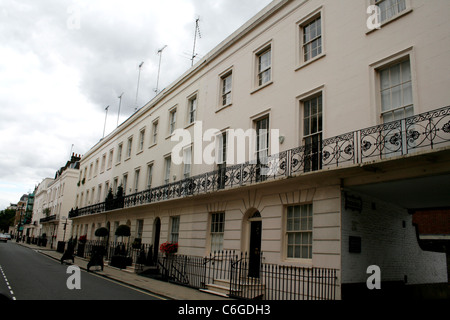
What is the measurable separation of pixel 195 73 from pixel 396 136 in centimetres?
1382

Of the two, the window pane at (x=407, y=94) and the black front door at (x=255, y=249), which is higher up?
the window pane at (x=407, y=94)

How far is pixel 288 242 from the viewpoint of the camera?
11984 mm

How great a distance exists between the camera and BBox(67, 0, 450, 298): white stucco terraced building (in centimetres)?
911

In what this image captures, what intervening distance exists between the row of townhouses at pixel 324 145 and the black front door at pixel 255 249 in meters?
0.06

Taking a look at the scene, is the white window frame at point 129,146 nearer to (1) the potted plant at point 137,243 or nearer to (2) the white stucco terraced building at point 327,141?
(1) the potted plant at point 137,243

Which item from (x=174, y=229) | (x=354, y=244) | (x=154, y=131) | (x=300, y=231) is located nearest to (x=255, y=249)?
(x=300, y=231)

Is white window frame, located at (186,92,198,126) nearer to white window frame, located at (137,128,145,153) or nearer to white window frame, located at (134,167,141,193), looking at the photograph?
white window frame, located at (137,128,145,153)

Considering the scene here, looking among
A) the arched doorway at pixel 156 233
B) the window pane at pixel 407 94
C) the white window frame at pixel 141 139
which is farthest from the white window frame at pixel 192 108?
the window pane at pixel 407 94

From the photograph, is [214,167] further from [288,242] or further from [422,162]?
[422,162]

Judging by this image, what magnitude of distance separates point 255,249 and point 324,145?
5.08 m

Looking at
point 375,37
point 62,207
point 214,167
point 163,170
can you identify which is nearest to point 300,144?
point 375,37

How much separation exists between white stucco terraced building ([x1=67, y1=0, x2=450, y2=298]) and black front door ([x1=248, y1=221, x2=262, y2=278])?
0.07 metres

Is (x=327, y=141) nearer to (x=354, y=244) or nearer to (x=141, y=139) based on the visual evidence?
(x=354, y=244)

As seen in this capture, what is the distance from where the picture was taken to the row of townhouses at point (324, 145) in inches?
361
